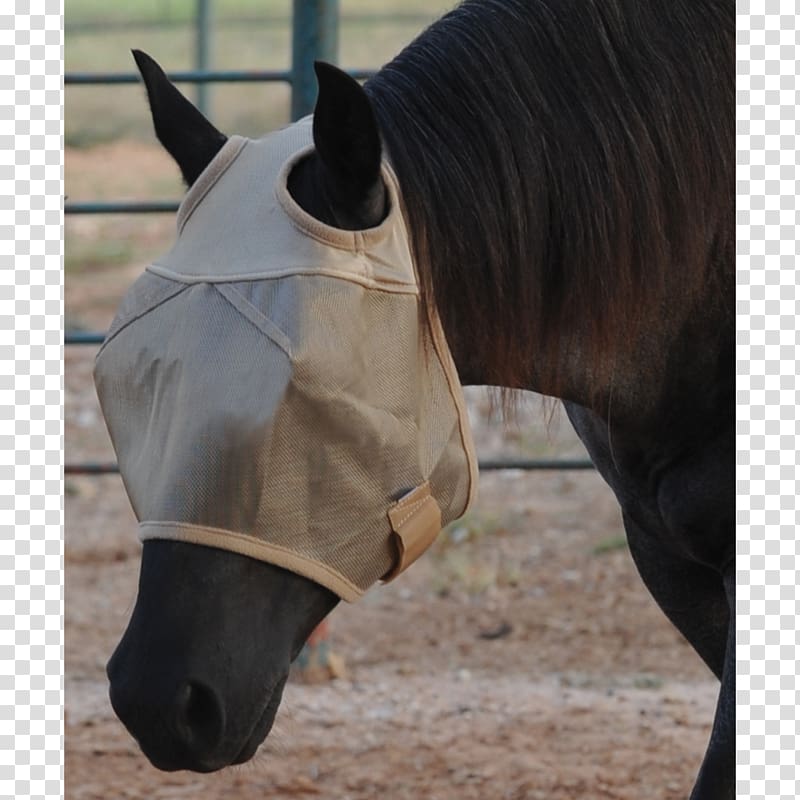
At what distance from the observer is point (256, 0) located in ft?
65.4

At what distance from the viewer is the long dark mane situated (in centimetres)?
168

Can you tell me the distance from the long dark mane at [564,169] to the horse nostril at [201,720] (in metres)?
0.54

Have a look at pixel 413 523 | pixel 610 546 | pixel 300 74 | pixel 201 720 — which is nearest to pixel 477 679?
pixel 610 546

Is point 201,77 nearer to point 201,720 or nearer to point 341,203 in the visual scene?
point 341,203

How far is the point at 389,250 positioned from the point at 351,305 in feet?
0.29

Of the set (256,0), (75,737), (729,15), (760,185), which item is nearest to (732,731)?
(760,185)

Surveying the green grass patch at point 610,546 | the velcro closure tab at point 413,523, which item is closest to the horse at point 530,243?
the velcro closure tab at point 413,523

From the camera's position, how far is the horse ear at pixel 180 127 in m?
1.71

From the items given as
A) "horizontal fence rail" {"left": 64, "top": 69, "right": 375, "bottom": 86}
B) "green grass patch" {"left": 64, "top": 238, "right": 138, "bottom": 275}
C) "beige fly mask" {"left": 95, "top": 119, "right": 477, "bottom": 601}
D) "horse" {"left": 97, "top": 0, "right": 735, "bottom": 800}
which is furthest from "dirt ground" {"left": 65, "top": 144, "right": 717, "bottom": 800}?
"green grass patch" {"left": 64, "top": 238, "right": 138, "bottom": 275}

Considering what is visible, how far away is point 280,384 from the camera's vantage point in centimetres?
148

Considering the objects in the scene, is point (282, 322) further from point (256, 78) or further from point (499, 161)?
point (256, 78)

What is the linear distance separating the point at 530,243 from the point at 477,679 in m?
2.18

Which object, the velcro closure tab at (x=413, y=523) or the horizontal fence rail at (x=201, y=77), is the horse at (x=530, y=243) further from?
the horizontal fence rail at (x=201, y=77)

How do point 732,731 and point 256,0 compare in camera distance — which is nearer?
point 732,731
